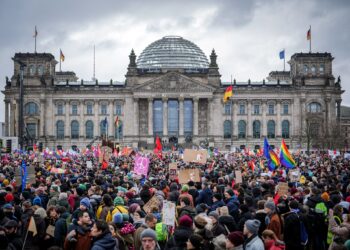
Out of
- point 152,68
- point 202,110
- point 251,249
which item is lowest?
point 251,249

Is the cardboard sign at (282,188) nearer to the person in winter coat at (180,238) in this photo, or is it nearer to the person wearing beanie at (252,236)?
the person wearing beanie at (252,236)

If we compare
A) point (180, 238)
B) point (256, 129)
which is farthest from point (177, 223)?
point (256, 129)

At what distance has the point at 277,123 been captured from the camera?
9262 cm

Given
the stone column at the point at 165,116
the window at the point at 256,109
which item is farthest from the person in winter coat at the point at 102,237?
the window at the point at 256,109

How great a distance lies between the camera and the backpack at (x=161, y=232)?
10.7 m

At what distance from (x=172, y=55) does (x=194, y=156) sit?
7893 centimetres

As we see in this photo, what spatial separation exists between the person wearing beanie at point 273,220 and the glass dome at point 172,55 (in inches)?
3685

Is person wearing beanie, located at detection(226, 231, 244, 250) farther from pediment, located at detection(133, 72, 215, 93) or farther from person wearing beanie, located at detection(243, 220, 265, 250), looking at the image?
pediment, located at detection(133, 72, 215, 93)

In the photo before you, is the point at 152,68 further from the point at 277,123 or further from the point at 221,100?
the point at 277,123

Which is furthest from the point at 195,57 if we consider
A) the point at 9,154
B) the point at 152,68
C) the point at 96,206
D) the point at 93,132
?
the point at 96,206

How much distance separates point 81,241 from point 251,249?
3139mm

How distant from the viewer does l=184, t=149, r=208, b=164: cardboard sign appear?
29.9m

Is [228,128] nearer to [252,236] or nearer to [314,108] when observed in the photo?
[314,108]

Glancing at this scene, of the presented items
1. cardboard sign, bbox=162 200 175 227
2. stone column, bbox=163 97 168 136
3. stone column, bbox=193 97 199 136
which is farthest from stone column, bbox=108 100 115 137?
cardboard sign, bbox=162 200 175 227
